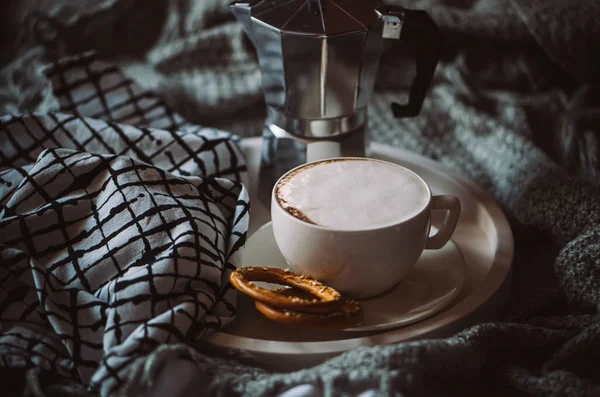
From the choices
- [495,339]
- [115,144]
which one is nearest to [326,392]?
[495,339]

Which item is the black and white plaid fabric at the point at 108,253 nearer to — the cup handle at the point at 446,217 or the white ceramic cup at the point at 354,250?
the white ceramic cup at the point at 354,250

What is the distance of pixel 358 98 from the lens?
0.66 meters

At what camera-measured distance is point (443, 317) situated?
0.48m

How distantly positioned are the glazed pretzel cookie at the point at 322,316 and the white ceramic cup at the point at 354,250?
0.02 meters

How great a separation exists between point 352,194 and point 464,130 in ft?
1.34

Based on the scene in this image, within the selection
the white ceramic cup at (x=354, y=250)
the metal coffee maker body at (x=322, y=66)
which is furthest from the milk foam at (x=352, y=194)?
the metal coffee maker body at (x=322, y=66)

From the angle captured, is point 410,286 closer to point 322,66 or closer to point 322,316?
point 322,316

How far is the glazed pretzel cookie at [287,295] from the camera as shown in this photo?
0.44 meters

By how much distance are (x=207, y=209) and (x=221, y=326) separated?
0.11 metres

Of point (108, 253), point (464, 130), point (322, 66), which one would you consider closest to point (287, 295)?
point (108, 253)

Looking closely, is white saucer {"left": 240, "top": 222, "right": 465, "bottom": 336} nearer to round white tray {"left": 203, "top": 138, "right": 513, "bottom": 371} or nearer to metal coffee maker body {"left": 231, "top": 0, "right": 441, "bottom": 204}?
round white tray {"left": 203, "top": 138, "right": 513, "bottom": 371}

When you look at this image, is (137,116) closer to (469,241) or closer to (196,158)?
(196,158)

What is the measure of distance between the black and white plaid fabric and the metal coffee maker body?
84 mm

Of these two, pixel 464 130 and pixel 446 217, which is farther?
pixel 464 130
